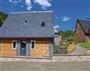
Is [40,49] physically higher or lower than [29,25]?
lower

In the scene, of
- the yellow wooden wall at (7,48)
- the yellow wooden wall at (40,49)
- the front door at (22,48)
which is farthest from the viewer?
the front door at (22,48)

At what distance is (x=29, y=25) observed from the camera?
15125mm

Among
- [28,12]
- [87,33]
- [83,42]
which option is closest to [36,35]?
[28,12]

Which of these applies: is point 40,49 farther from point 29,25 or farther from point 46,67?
point 46,67


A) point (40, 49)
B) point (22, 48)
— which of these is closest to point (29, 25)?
point (22, 48)

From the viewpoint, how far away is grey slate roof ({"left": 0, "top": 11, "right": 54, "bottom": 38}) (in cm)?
1505

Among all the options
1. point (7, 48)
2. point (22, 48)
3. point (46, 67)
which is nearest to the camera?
point (46, 67)

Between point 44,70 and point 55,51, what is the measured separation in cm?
679

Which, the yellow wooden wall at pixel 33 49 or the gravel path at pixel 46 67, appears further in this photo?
the yellow wooden wall at pixel 33 49

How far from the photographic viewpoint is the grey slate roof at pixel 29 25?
49.4 ft

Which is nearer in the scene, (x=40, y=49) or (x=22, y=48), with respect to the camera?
(x=40, y=49)

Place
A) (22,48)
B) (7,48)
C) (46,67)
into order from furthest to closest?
(22,48) → (7,48) → (46,67)

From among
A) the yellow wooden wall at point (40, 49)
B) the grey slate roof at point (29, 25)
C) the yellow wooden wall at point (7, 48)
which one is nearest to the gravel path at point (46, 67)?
the yellow wooden wall at point (40, 49)

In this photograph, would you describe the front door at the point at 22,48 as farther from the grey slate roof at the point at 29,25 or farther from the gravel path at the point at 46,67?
the gravel path at the point at 46,67
